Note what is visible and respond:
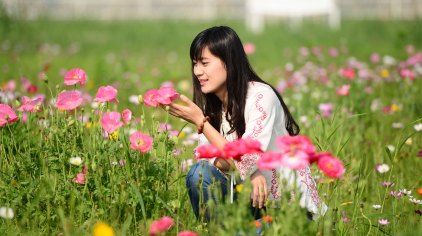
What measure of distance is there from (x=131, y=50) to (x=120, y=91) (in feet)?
14.4

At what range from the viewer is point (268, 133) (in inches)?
90.5

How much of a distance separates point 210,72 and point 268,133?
32 centimetres

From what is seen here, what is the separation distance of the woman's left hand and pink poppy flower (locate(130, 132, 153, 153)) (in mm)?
355

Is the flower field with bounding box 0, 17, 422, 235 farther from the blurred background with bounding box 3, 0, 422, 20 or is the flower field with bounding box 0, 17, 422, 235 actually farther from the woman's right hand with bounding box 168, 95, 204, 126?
the blurred background with bounding box 3, 0, 422, 20

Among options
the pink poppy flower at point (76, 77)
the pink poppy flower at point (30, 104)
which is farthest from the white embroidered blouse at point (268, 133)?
the pink poppy flower at point (30, 104)

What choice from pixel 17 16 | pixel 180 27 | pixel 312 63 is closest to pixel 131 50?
pixel 17 16

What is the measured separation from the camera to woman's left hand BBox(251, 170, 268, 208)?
2.18 m

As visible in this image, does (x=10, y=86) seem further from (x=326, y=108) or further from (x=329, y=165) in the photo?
(x=329, y=165)

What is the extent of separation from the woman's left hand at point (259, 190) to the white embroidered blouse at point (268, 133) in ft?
0.11

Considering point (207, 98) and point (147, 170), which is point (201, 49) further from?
point (147, 170)

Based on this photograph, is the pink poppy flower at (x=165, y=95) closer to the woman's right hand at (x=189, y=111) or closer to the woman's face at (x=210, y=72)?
the woman's right hand at (x=189, y=111)

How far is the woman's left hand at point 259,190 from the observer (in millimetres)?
2184

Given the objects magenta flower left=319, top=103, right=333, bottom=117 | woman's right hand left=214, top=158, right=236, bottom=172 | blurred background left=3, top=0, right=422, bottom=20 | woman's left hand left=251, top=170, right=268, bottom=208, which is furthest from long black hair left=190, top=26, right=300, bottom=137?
blurred background left=3, top=0, right=422, bottom=20

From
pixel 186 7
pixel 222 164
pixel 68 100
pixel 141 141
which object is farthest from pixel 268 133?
pixel 186 7
